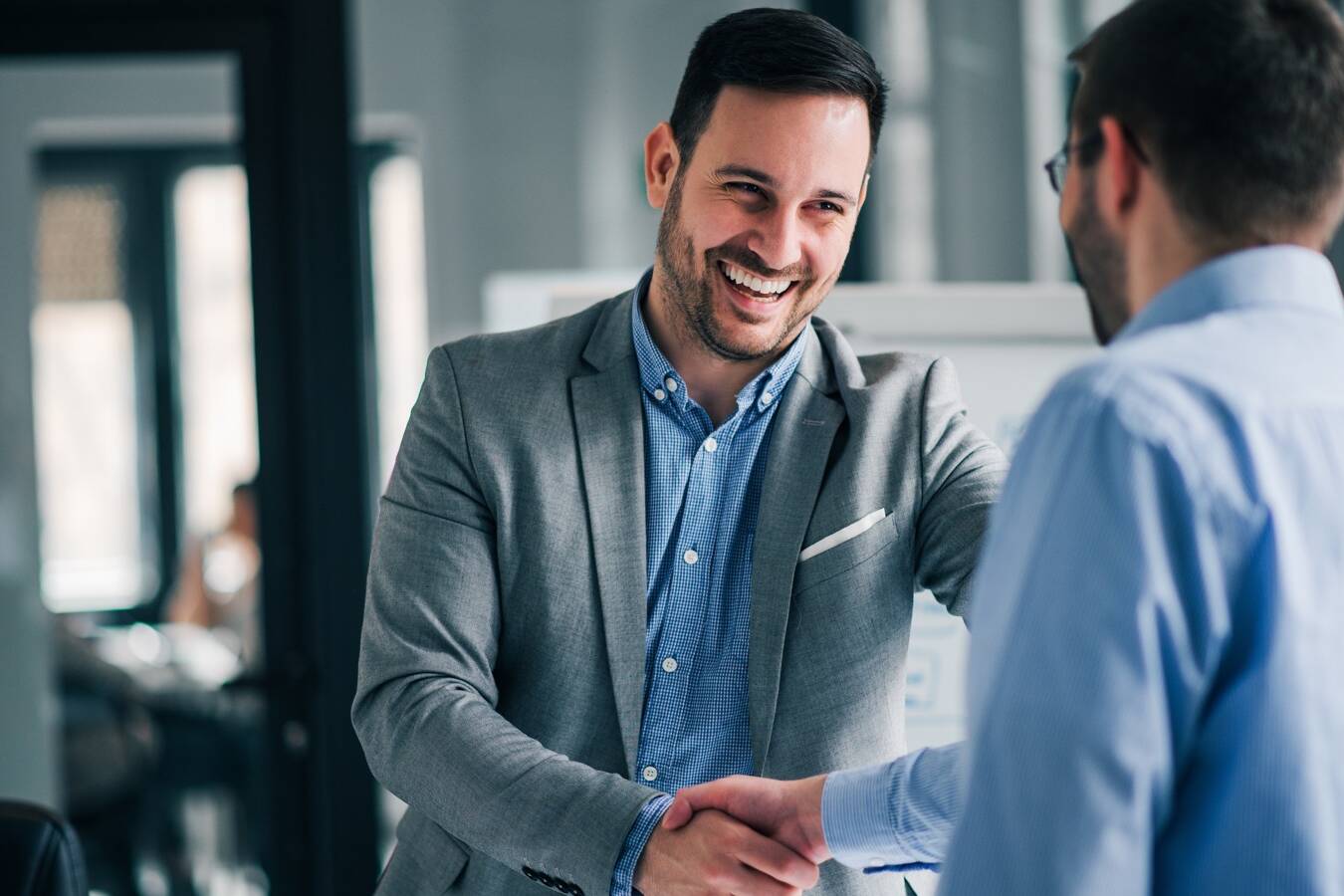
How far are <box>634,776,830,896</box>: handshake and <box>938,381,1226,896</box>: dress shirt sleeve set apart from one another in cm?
54

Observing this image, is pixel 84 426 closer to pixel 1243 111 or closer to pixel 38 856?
pixel 38 856

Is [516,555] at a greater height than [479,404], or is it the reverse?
[479,404]

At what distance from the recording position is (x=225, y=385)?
3131mm

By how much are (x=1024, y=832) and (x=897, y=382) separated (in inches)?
33.3

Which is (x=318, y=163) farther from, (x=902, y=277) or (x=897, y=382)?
(x=897, y=382)

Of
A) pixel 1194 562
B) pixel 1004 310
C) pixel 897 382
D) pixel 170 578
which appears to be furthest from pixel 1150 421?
pixel 170 578

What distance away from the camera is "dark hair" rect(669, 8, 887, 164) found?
1518mm

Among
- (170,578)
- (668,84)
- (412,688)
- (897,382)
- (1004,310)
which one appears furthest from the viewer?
(668,84)

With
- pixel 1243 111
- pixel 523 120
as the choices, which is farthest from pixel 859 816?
pixel 523 120

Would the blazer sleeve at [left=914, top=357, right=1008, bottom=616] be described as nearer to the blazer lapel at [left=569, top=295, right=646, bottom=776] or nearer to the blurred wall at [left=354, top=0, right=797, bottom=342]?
the blazer lapel at [left=569, top=295, right=646, bottom=776]

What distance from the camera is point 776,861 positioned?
1.33 meters

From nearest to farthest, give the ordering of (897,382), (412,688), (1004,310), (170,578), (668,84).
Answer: (412,688) → (897,382) → (1004,310) → (170,578) → (668,84)

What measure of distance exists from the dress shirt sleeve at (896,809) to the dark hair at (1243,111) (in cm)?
60

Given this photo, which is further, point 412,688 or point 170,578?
point 170,578
